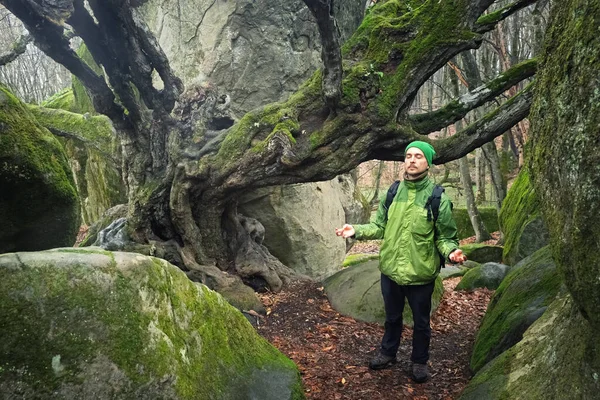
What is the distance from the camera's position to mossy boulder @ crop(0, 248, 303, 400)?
2176 mm

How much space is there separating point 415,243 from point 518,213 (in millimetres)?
5060

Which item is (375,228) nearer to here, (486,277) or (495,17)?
(495,17)

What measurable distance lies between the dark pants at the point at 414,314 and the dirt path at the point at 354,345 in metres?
0.24

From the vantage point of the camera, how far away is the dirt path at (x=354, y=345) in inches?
164

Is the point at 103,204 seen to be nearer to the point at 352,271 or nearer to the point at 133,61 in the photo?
the point at 133,61

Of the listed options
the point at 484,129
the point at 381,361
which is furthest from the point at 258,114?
the point at 381,361

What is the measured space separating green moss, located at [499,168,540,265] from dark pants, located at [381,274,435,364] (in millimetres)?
3485

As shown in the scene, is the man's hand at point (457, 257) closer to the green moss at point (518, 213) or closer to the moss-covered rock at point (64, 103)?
the green moss at point (518, 213)

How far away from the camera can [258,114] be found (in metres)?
6.48

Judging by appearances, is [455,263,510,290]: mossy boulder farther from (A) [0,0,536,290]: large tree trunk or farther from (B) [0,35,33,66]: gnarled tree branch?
(B) [0,35,33,66]: gnarled tree branch

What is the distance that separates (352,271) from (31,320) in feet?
18.1

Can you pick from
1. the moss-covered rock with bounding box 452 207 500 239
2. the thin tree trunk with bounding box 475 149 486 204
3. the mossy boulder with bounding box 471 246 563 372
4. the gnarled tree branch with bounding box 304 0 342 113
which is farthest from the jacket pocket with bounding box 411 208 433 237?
the thin tree trunk with bounding box 475 149 486 204

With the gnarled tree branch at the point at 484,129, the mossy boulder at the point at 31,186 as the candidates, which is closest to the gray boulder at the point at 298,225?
the gnarled tree branch at the point at 484,129

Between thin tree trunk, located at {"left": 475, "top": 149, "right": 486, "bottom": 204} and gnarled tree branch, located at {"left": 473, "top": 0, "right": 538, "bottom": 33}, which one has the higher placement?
gnarled tree branch, located at {"left": 473, "top": 0, "right": 538, "bottom": 33}
